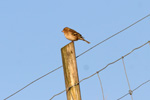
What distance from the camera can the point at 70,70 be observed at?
7246 mm

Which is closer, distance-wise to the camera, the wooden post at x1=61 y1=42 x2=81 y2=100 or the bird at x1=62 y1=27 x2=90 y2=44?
the wooden post at x1=61 y1=42 x2=81 y2=100

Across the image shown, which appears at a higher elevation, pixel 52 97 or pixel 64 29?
pixel 64 29

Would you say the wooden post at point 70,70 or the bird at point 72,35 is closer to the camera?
the wooden post at point 70,70

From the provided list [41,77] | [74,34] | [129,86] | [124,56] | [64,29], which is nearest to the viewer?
[129,86]

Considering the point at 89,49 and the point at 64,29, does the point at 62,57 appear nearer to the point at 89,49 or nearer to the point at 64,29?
the point at 89,49

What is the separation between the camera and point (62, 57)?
7.51 m

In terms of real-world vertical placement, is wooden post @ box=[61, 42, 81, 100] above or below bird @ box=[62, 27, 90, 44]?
below

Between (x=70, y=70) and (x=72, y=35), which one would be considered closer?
(x=70, y=70)

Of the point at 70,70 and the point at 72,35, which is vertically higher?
the point at 72,35

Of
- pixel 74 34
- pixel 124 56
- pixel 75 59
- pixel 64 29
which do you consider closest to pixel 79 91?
pixel 75 59

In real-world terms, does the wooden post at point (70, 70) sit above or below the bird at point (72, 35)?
below

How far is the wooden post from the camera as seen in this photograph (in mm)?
7074

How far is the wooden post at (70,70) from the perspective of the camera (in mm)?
7074

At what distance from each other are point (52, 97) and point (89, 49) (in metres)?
1.28
